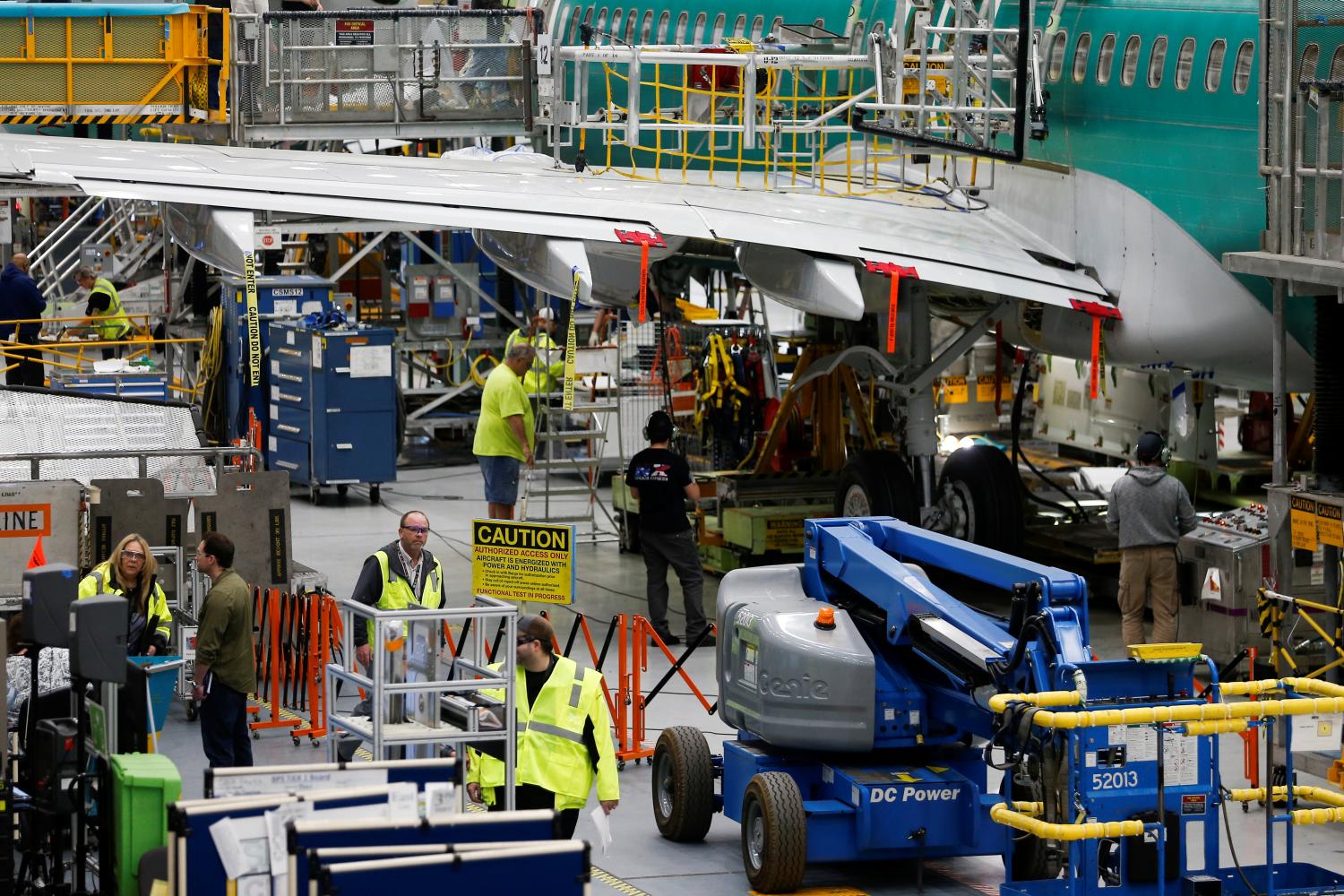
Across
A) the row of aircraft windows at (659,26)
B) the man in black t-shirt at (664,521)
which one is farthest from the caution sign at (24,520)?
the row of aircraft windows at (659,26)

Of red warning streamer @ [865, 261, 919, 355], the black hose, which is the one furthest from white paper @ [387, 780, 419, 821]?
the black hose

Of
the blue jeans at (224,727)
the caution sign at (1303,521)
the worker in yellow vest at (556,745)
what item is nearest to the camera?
the worker in yellow vest at (556,745)

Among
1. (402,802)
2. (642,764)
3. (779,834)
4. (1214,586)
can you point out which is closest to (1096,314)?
(1214,586)

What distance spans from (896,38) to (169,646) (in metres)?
7.03

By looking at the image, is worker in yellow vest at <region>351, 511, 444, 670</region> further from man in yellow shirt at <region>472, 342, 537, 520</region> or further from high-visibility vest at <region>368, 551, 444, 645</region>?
man in yellow shirt at <region>472, 342, 537, 520</region>

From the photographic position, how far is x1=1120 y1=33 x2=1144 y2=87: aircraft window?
15.5m

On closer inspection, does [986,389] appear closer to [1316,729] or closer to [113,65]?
[113,65]

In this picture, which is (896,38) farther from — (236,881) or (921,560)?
(236,881)

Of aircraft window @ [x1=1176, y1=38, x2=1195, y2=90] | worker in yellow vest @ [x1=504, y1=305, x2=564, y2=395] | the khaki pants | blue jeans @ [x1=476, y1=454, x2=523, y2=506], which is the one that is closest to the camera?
the khaki pants

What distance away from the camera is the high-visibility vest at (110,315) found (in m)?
26.7

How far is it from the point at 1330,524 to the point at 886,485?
498 centimetres

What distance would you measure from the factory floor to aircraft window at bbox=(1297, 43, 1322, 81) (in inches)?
172

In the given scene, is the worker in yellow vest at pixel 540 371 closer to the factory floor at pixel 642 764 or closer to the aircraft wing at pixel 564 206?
the factory floor at pixel 642 764

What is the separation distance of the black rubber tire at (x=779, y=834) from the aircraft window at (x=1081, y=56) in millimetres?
7789
